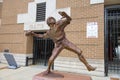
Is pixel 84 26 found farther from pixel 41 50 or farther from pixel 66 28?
pixel 41 50

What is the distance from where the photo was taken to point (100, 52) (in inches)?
211

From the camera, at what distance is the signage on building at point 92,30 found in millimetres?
5527

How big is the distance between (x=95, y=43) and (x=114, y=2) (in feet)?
6.71

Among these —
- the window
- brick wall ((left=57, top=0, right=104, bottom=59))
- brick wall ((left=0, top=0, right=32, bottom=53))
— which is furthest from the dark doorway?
brick wall ((left=57, top=0, right=104, bottom=59))

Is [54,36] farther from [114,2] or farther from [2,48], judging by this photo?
[2,48]

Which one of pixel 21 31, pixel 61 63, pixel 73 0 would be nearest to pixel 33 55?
pixel 21 31

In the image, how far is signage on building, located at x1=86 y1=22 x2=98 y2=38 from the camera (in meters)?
5.53

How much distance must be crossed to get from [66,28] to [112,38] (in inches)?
77.7

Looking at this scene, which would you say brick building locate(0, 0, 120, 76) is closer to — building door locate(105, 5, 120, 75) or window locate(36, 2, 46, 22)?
window locate(36, 2, 46, 22)

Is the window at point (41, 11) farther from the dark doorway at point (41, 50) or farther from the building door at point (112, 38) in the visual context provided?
the building door at point (112, 38)

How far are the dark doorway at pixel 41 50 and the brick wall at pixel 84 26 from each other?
1.27 metres

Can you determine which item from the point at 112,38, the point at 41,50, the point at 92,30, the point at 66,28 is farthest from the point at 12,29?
the point at 112,38

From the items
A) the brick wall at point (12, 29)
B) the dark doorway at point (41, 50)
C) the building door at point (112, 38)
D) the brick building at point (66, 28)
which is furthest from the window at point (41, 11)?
the building door at point (112, 38)

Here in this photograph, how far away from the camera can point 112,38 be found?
6.34 meters
